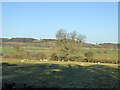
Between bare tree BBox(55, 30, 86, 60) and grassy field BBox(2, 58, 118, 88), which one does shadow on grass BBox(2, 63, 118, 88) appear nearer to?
grassy field BBox(2, 58, 118, 88)

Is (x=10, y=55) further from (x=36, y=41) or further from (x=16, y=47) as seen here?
(x=36, y=41)

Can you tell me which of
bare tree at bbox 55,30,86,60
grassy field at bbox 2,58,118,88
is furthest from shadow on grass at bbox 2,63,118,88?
bare tree at bbox 55,30,86,60

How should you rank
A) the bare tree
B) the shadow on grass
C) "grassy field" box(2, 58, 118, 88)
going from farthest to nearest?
the bare tree → "grassy field" box(2, 58, 118, 88) → the shadow on grass

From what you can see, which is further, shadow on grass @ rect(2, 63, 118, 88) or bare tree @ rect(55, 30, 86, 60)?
bare tree @ rect(55, 30, 86, 60)

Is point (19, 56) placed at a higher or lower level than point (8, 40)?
lower

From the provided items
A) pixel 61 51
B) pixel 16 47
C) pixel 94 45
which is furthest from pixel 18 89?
pixel 94 45

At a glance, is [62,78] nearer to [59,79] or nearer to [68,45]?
[59,79]

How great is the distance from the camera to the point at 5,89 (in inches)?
287

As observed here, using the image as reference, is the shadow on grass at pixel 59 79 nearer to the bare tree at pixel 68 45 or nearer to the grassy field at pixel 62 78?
the grassy field at pixel 62 78

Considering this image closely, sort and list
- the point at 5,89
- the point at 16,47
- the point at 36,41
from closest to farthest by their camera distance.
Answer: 1. the point at 5,89
2. the point at 16,47
3. the point at 36,41

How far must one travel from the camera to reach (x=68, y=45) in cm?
5788

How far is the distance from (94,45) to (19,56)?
55532 millimetres

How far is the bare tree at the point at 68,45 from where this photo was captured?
57.9 meters

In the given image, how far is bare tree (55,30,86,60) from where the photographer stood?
190ft
